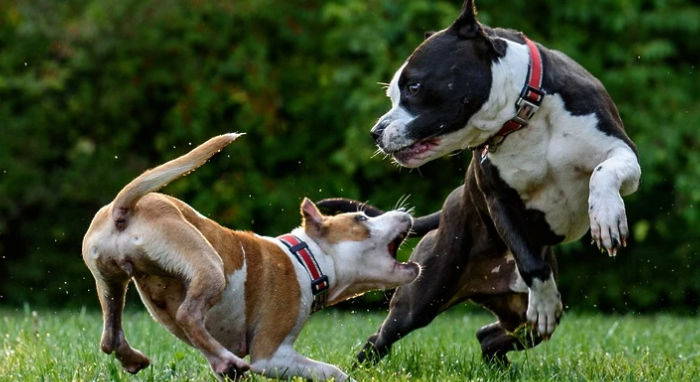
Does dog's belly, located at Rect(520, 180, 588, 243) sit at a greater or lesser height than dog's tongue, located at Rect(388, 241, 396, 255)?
greater

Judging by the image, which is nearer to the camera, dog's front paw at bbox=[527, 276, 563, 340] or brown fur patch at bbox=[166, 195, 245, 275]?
brown fur patch at bbox=[166, 195, 245, 275]

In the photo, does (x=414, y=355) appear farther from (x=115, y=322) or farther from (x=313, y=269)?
(x=115, y=322)

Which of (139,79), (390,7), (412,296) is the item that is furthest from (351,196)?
(412,296)

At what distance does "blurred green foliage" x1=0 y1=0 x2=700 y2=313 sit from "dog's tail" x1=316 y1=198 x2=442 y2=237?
5652 mm

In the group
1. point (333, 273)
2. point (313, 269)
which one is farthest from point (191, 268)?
point (333, 273)

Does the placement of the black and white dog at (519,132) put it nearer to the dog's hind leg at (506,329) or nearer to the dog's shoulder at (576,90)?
the dog's shoulder at (576,90)

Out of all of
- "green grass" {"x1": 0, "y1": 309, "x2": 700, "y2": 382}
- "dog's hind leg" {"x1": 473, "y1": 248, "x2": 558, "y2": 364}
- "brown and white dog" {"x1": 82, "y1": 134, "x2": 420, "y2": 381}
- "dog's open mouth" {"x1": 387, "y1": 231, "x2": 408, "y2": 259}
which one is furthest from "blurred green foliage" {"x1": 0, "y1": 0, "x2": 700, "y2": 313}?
"brown and white dog" {"x1": 82, "y1": 134, "x2": 420, "y2": 381}

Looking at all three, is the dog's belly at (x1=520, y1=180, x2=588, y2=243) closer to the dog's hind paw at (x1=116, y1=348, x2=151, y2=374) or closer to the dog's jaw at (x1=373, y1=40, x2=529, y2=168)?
the dog's jaw at (x1=373, y1=40, x2=529, y2=168)

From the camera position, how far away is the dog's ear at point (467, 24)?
4.77 meters

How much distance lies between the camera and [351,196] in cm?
1140

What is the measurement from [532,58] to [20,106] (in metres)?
8.84

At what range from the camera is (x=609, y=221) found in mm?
4418

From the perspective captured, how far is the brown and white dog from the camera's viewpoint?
416 centimetres

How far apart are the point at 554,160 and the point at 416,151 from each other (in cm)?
62
